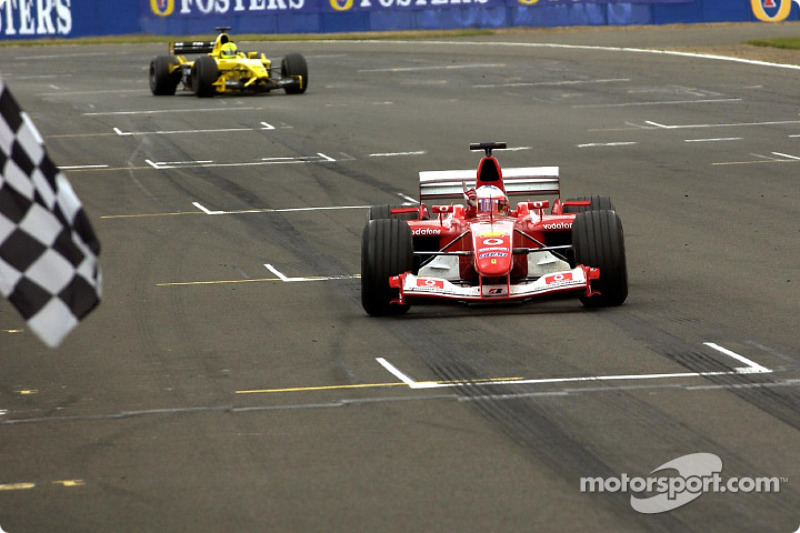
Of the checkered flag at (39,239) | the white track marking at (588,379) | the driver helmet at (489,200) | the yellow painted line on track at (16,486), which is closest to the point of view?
the checkered flag at (39,239)

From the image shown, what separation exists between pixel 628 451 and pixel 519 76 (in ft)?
97.5

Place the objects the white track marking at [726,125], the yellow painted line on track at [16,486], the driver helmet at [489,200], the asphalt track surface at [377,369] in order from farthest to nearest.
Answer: the white track marking at [726,125] < the driver helmet at [489,200] < the yellow painted line on track at [16,486] < the asphalt track surface at [377,369]

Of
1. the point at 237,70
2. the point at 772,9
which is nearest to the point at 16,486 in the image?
the point at 237,70

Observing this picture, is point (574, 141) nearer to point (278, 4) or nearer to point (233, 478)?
point (233, 478)

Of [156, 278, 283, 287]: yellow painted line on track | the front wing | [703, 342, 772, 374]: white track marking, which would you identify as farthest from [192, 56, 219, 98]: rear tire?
[703, 342, 772, 374]: white track marking

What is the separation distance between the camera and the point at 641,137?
26.1 metres

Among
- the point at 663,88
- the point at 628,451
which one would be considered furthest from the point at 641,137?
the point at 628,451

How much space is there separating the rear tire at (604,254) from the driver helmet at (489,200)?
87 centimetres

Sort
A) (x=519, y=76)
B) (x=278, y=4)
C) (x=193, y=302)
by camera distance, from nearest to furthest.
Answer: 1. (x=193, y=302)
2. (x=519, y=76)
3. (x=278, y=4)

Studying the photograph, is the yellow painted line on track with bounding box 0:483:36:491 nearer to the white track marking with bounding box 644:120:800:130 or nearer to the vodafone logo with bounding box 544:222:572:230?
the vodafone logo with bounding box 544:222:572:230

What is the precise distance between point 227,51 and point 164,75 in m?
1.55


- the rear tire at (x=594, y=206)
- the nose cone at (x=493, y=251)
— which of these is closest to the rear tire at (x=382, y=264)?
the nose cone at (x=493, y=251)

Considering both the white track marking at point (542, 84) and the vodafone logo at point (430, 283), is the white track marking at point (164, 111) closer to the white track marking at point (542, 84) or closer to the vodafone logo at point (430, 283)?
Answer: the white track marking at point (542, 84)

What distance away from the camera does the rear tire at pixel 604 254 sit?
12.0 metres
